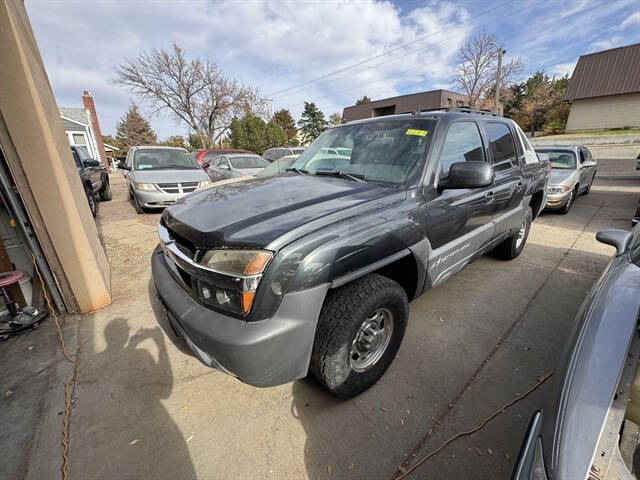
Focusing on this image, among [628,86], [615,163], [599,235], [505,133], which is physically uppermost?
[628,86]

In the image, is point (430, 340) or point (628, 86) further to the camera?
point (628, 86)

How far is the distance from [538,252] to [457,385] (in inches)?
139

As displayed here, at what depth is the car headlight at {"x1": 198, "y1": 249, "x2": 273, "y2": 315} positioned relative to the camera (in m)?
1.41

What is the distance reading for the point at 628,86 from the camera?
24.2m

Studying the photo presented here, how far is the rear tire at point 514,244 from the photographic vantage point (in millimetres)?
3927

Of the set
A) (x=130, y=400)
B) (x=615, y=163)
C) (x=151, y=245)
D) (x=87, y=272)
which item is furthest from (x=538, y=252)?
(x=615, y=163)

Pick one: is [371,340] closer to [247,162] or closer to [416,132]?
[416,132]

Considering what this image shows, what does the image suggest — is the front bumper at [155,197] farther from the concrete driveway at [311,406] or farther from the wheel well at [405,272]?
the wheel well at [405,272]

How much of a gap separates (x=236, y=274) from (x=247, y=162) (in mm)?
8697

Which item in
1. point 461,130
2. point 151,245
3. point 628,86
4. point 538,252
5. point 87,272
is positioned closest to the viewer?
point 461,130

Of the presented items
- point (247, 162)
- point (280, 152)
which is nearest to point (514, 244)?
point (247, 162)

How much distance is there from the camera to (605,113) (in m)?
26.2

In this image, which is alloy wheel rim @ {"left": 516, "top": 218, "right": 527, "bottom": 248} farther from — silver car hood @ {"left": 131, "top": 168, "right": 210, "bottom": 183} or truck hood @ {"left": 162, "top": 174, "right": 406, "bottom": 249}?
silver car hood @ {"left": 131, "top": 168, "right": 210, "bottom": 183}

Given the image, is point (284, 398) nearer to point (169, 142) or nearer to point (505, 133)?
point (505, 133)
